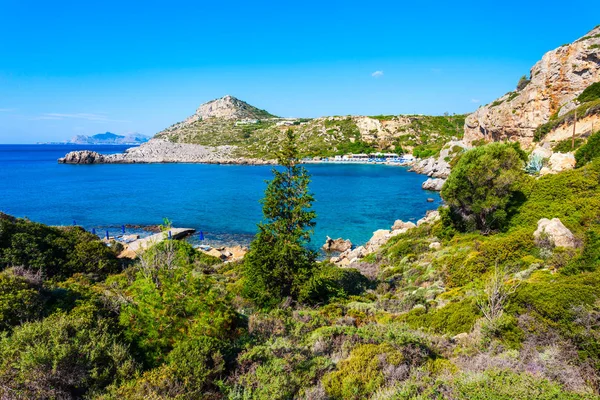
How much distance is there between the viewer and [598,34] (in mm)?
46188

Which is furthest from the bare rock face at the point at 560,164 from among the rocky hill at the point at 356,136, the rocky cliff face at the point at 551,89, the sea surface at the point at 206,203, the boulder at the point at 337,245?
the rocky hill at the point at 356,136

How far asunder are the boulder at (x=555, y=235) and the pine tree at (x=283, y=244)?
1085 cm

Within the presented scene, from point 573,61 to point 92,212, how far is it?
7038 centimetres

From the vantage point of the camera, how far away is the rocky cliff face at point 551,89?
43.7 m

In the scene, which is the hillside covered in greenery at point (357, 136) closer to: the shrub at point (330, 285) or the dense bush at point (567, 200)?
the dense bush at point (567, 200)

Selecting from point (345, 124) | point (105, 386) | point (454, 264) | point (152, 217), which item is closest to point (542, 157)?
point (454, 264)

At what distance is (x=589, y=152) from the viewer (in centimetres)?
2602

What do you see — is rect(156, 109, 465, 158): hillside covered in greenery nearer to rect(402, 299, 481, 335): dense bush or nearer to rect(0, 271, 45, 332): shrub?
rect(402, 299, 481, 335): dense bush

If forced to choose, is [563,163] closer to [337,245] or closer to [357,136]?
[337,245]

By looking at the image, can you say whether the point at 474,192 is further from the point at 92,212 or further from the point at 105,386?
the point at 92,212

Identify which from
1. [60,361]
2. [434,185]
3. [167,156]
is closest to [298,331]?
[60,361]

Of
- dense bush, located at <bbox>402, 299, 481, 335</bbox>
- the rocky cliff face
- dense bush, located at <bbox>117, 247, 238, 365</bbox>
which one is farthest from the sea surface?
dense bush, located at <bbox>117, 247, 238, 365</bbox>

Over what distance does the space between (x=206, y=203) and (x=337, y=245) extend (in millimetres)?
29267

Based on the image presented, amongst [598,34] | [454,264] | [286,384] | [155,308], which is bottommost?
[454,264]
